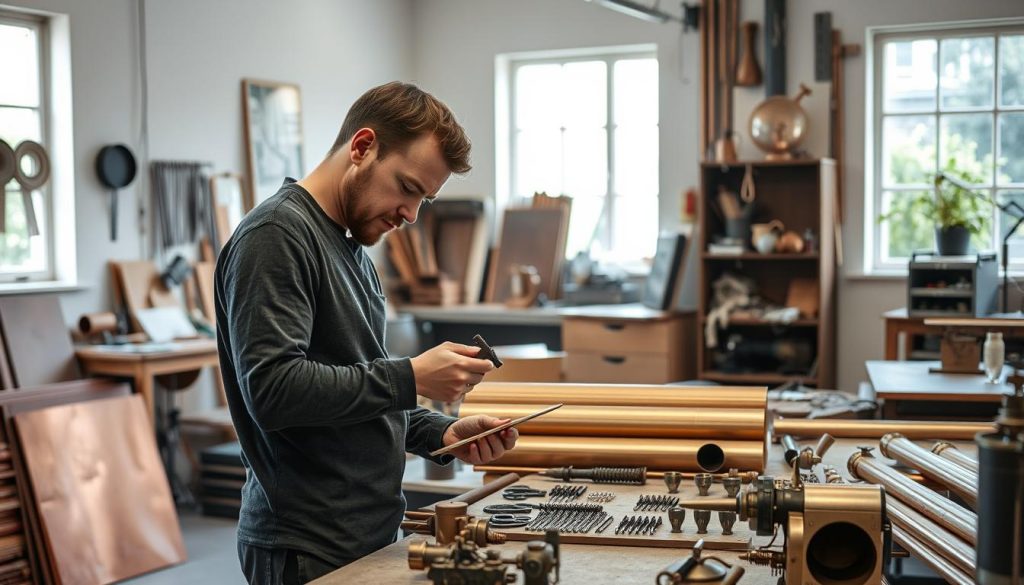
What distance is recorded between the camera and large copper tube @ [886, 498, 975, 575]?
1788 millimetres

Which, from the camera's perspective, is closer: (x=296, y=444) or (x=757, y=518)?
(x=757, y=518)

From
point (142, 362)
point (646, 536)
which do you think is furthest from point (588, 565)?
point (142, 362)

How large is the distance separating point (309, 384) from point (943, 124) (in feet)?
18.9

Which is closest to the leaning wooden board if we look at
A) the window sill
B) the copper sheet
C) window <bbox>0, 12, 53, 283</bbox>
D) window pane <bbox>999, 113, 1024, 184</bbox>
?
the copper sheet

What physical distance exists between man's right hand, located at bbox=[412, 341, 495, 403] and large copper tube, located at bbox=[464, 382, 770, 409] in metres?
0.75

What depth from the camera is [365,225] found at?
199cm

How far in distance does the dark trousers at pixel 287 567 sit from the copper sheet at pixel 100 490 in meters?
3.03

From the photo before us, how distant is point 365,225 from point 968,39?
5534mm

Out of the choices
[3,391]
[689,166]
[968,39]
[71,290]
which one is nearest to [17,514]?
[3,391]

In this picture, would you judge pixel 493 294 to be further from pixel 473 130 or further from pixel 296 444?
pixel 296 444

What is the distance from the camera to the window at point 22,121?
17.0ft

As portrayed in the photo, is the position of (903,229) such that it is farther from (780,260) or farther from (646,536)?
(646,536)

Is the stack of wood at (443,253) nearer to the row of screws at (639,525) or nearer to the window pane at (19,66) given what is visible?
the window pane at (19,66)

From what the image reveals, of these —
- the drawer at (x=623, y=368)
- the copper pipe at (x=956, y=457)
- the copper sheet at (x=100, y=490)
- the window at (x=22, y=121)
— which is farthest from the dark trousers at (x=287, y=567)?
the drawer at (x=623, y=368)
